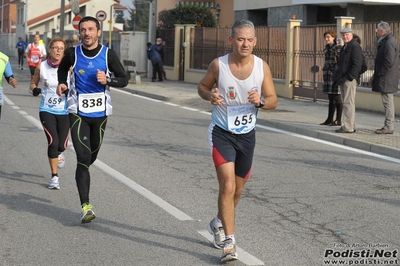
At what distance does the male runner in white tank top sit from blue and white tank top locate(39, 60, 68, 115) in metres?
3.68

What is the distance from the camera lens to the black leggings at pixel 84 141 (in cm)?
779

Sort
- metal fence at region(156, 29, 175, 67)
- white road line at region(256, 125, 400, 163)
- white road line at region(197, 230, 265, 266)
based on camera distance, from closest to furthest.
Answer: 1. white road line at region(197, 230, 265, 266)
2. white road line at region(256, 125, 400, 163)
3. metal fence at region(156, 29, 175, 67)

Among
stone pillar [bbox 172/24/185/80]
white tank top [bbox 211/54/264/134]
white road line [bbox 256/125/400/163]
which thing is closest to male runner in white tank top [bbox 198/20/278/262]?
white tank top [bbox 211/54/264/134]

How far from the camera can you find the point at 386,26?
14516mm

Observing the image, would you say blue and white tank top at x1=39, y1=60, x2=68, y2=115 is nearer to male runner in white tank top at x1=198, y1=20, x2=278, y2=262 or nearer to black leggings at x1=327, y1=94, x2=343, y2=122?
male runner in white tank top at x1=198, y1=20, x2=278, y2=262

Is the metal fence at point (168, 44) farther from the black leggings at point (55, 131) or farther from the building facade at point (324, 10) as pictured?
the black leggings at point (55, 131)

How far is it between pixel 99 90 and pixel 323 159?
5.39m

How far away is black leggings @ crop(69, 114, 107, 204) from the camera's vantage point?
307 inches

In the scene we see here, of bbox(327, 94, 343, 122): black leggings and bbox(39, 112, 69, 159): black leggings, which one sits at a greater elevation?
bbox(327, 94, 343, 122): black leggings

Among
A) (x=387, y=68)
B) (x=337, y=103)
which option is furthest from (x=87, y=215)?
(x=337, y=103)

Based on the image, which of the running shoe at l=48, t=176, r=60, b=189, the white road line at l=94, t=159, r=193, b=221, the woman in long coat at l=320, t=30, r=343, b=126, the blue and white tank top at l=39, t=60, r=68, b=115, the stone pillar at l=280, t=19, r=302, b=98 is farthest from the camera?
the stone pillar at l=280, t=19, r=302, b=98

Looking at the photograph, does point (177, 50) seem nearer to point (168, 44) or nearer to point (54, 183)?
point (168, 44)

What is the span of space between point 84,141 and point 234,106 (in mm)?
1875

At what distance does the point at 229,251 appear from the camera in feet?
20.5
